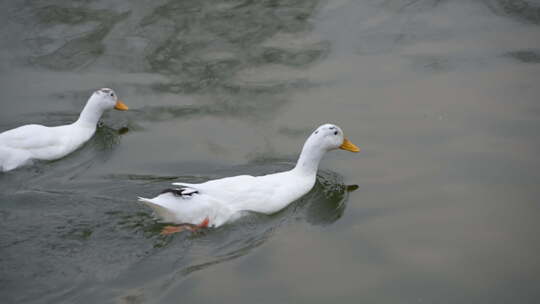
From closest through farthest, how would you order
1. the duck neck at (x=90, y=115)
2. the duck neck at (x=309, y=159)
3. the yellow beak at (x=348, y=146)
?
the duck neck at (x=309, y=159), the yellow beak at (x=348, y=146), the duck neck at (x=90, y=115)

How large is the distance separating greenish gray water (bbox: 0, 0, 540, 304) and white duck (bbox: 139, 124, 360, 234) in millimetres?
162

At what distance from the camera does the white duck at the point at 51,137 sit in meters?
7.46

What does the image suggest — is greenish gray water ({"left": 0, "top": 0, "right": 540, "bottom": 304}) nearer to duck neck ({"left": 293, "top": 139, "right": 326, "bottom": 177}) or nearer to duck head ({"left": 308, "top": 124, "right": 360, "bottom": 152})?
duck neck ({"left": 293, "top": 139, "right": 326, "bottom": 177})

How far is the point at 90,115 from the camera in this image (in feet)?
27.6

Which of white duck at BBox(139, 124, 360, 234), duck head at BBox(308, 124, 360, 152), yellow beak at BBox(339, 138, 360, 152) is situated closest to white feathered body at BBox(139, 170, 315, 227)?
white duck at BBox(139, 124, 360, 234)

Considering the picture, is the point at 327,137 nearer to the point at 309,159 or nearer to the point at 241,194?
the point at 309,159

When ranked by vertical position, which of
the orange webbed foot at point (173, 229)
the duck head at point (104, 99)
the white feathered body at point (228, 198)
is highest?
the duck head at point (104, 99)

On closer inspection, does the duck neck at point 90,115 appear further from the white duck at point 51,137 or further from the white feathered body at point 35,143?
the white feathered body at point 35,143

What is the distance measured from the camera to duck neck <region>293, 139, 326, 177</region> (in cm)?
698

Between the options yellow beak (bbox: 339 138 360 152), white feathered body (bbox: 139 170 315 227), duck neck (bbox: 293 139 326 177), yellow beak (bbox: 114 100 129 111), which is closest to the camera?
white feathered body (bbox: 139 170 315 227)

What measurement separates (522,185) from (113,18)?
23.1 feet

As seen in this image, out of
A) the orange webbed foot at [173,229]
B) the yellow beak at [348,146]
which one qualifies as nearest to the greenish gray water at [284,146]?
the orange webbed foot at [173,229]

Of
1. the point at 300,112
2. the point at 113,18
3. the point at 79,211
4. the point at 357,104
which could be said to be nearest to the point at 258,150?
the point at 300,112

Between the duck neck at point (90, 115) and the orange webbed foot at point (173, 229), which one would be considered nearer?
the orange webbed foot at point (173, 229)
